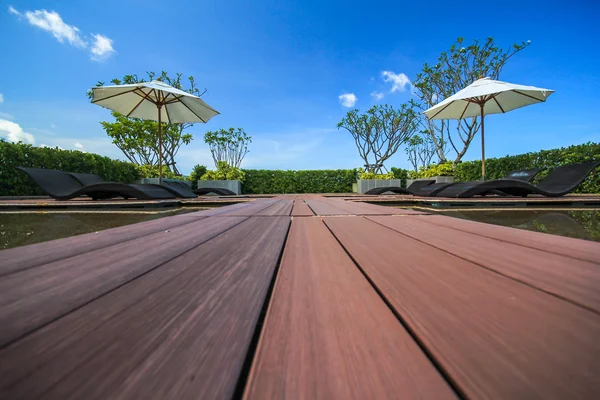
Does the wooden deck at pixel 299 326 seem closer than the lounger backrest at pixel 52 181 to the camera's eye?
Yes

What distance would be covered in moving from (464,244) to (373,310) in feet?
2.04

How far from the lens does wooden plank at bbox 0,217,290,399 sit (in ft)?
0.69

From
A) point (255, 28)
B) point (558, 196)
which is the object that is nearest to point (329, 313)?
point (558, 196)

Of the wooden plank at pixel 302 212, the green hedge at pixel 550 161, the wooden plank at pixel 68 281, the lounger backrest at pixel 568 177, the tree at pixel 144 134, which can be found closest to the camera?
the wooden plank at pixel 68 281

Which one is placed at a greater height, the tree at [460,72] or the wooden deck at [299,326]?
the tree at [460,72]

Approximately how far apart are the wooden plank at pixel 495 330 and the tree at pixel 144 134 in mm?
11738

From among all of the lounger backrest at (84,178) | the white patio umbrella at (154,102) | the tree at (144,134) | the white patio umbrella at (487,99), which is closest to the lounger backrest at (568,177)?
the white patio umbrella at (487,99)

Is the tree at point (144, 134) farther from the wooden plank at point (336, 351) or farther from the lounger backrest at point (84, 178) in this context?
the wooden plank at point (336, 351)

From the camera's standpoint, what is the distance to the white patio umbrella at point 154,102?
4.82m

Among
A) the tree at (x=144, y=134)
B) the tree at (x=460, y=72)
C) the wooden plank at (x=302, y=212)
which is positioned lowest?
the wooden plank at (x=302, y=212)

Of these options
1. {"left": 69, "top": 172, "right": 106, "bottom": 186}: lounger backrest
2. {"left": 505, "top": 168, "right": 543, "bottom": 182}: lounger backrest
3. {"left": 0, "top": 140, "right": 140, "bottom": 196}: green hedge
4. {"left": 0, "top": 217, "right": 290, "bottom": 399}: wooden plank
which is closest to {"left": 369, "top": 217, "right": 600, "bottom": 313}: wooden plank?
{"left": 0, "top": 217, "right": 290, "bottom": 399}: wooden plank

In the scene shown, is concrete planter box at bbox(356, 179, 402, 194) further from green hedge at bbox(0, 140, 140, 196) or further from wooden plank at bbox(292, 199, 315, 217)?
green hedge at bbox(0, 140, 140, 196)

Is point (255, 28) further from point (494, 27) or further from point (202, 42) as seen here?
point (494, 27)

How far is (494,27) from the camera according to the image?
12750 mm
